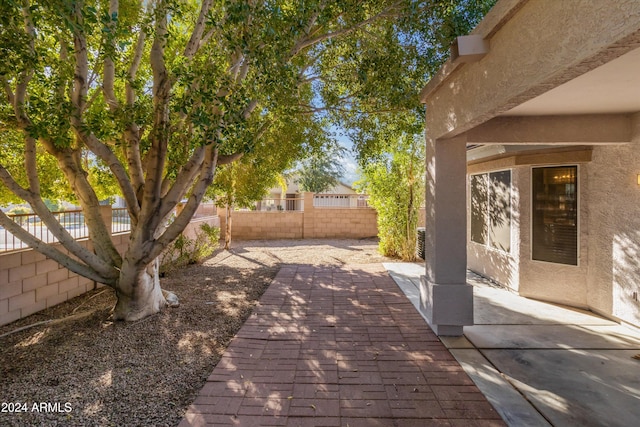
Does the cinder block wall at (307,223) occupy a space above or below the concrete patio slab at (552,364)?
above

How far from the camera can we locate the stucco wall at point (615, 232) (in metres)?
4.59

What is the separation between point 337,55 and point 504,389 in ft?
21.3

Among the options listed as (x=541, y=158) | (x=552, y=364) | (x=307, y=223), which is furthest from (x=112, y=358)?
(x=307, y=223)

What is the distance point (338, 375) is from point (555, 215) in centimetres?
489

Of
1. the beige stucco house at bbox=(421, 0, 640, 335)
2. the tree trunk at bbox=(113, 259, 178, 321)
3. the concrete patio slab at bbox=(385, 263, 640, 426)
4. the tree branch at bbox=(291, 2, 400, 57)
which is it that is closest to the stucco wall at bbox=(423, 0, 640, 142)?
the beige stucco house at bbox=(421, 0, 640, 335)

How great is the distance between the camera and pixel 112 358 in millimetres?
3852

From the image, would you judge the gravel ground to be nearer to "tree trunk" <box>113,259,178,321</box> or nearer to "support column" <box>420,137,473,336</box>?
"tree trunk" <box>113,259,178,321</box>

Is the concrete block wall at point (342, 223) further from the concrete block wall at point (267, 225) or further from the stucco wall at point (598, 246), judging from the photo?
the stucco wall at point (598, 246)

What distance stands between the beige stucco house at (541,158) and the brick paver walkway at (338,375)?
2.80 feet

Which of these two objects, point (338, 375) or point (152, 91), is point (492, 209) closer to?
point (338, 375)

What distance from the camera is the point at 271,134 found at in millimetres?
7543

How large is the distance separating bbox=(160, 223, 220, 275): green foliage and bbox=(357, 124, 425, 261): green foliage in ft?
17.7

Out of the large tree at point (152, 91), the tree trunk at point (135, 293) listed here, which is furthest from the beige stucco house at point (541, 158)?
the tree trunk at point (135, 293)

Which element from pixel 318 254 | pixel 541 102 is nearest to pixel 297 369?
pixel 541 102
